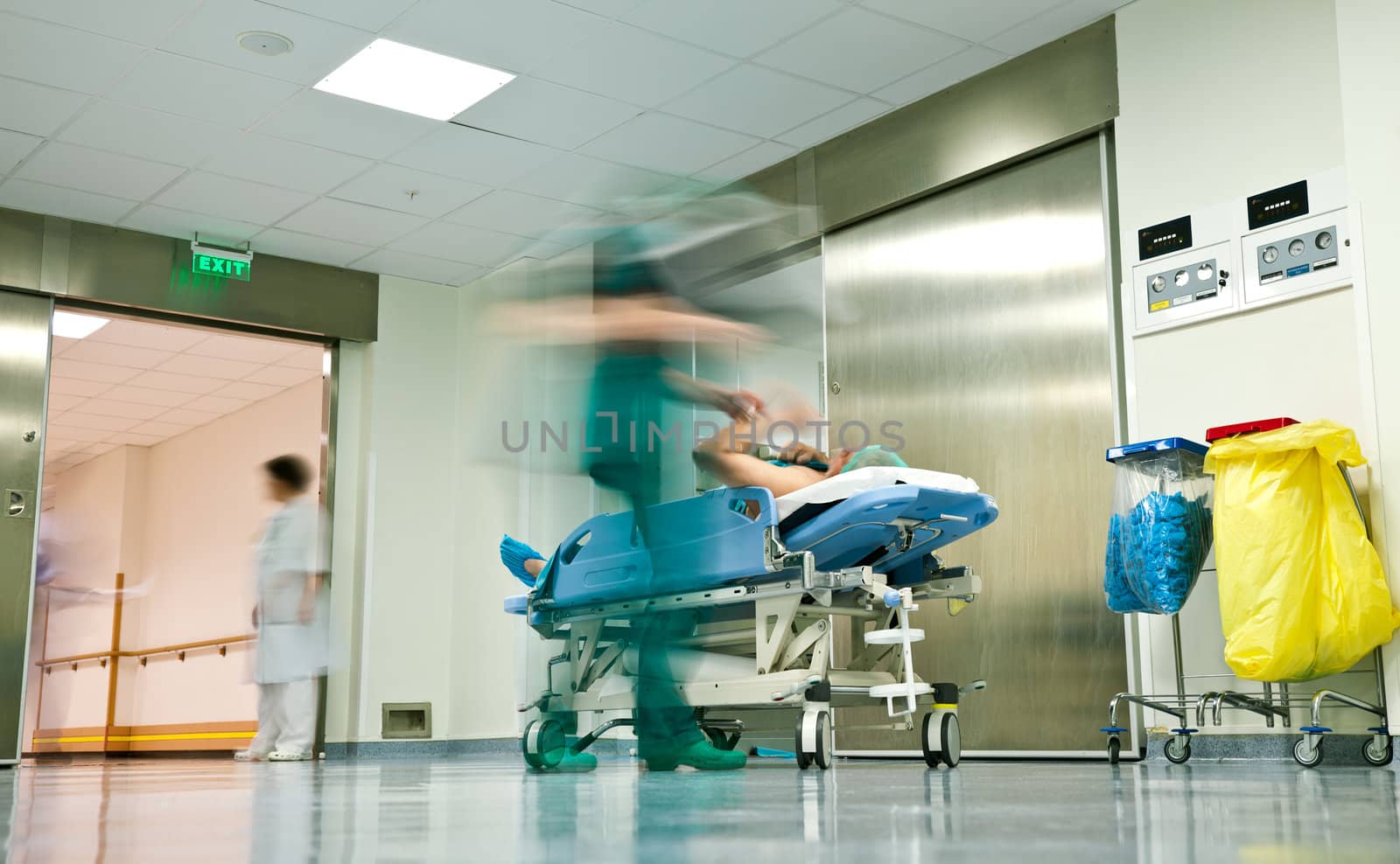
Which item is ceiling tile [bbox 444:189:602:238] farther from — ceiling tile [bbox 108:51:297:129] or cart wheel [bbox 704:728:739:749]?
cart wheel [bbox 704:728:739:749]

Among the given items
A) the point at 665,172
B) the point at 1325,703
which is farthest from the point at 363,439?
the point at 1325,703

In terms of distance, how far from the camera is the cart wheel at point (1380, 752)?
340cm

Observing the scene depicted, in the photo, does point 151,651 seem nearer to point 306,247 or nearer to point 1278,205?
point 306,247

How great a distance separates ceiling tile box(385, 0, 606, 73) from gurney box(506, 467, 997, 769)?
196cm

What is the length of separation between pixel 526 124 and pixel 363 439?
8.80ft

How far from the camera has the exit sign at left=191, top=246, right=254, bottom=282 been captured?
7.09 metres

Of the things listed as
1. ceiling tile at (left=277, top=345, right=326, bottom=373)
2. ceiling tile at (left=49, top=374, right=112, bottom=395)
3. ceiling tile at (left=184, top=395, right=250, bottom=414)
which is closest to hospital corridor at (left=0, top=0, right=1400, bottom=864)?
ceiling tile at (left=277, top=345, right=326, bottom=373)

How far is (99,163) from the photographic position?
605cm

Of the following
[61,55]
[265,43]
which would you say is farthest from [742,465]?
[61,55]

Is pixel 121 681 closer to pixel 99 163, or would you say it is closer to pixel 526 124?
pixel 99 163

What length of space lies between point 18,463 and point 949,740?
17.1ft

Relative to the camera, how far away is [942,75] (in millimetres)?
5262

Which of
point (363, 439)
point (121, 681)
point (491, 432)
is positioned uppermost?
point (363, 439)

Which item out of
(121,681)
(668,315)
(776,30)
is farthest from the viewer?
(121,681)
